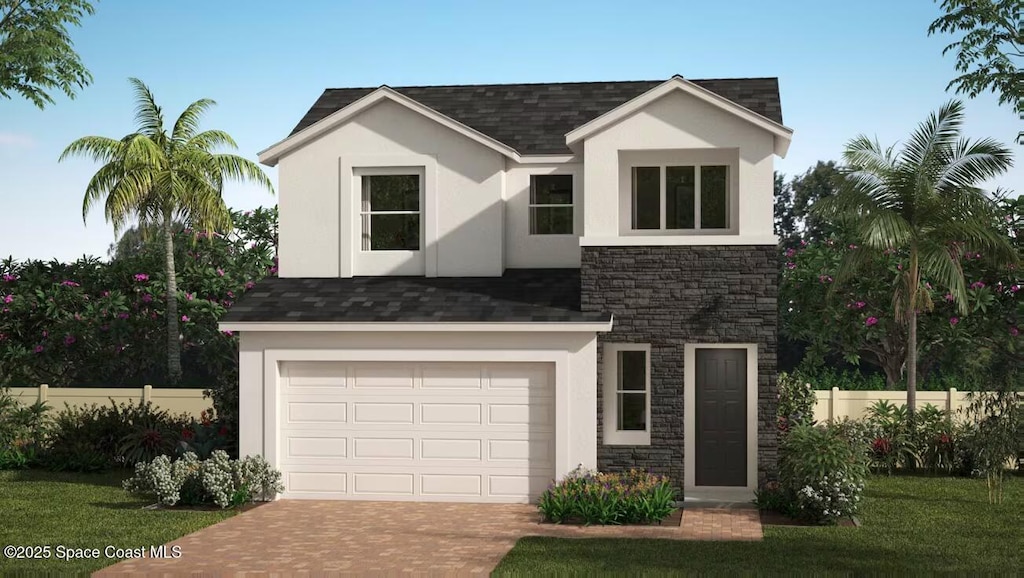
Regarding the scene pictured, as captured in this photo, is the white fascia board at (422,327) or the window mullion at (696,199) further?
the window mullion at (696,199)

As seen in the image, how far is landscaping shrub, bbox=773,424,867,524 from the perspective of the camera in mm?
16266

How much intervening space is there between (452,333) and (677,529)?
16.1 ft

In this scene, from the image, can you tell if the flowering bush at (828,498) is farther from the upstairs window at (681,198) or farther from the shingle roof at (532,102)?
the shingle roof at (532,102)

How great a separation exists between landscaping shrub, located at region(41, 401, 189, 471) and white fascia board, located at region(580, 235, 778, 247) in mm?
9424

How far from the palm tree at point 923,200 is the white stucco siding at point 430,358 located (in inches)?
289

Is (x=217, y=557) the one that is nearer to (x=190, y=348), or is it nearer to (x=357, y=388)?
(x=357, y=388)

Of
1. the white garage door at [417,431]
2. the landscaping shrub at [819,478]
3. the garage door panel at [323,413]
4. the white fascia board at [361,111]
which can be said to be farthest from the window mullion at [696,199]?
the garage door panel at [323,413]

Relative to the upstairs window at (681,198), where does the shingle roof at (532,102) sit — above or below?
above

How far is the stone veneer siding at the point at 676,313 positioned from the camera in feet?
59.1

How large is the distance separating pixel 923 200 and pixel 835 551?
1069cm

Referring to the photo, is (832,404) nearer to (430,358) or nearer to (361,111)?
(430,358)

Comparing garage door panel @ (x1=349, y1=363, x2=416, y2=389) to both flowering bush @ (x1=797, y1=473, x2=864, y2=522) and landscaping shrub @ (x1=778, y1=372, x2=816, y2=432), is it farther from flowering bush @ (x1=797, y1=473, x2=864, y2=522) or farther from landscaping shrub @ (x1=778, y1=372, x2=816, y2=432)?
landscaping shrub @ (x1=778, y1=372, x2=816, y2=432)

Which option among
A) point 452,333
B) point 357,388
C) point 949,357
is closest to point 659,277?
point 452,333

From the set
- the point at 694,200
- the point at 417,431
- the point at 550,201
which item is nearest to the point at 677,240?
the point at 694,200
